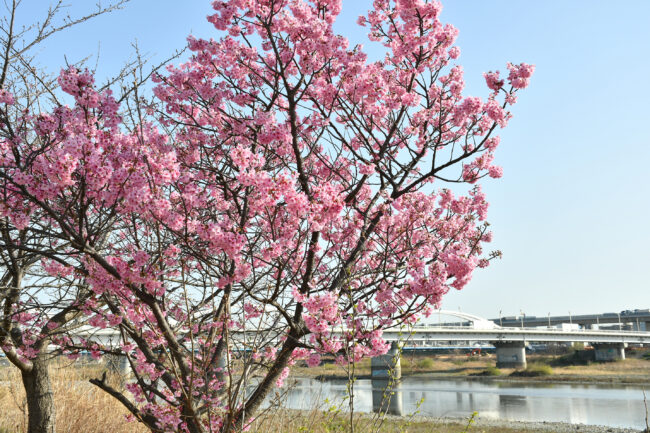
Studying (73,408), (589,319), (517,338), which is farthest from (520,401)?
(589,319)

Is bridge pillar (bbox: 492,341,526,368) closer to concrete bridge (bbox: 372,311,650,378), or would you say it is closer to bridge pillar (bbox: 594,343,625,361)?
concrete bridge (bbox: 372,311,650,378)

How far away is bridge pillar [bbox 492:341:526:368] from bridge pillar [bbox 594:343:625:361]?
9008mm

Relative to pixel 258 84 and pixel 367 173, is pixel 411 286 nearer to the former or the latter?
pixel 367 173

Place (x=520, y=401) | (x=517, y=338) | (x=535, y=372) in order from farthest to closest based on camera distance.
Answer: (x=517, y=338) → (x=535, y=372) → (x=520, y=401)

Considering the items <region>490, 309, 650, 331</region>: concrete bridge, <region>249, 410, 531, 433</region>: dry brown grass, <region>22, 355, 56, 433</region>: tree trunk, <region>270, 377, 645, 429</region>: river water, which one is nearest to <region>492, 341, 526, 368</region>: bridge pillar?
<region>270, 377, 645, 429</region>: river water

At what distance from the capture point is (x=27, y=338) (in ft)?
20.6

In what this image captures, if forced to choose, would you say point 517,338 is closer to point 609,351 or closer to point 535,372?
point 535,372

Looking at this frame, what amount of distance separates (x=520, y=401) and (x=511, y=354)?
25.5 m

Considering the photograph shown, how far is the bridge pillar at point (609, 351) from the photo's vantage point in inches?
2287

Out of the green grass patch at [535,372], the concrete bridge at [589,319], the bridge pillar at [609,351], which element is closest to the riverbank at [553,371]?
the green grass patch at [535,372]

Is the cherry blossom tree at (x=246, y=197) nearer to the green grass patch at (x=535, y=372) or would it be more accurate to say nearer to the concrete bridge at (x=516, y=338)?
the concrete bridge at (x=516, y=338)

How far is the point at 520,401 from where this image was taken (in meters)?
33.1

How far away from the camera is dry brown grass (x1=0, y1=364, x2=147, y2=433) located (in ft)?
26.2

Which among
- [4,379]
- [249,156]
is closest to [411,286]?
[249,156]
